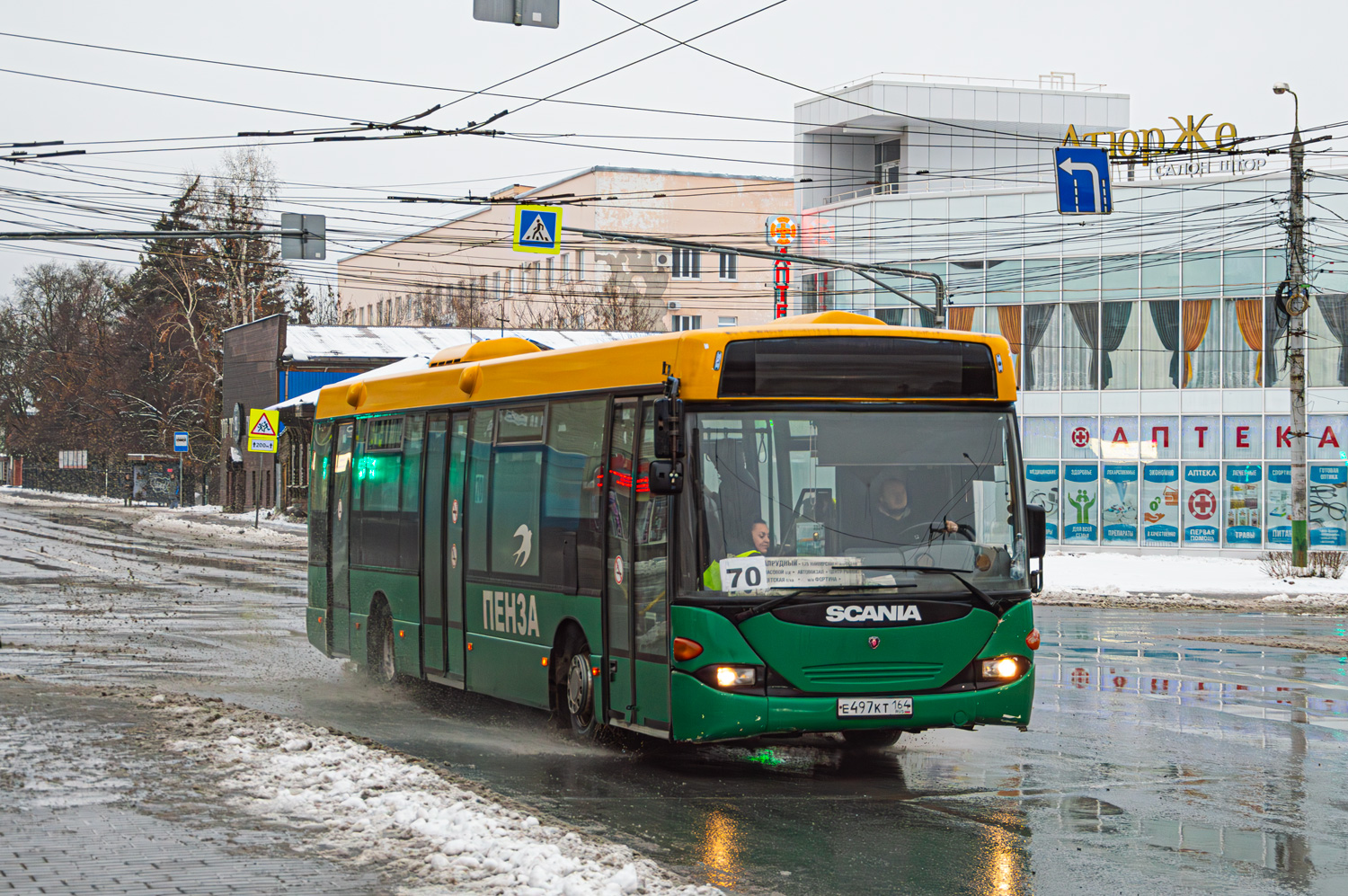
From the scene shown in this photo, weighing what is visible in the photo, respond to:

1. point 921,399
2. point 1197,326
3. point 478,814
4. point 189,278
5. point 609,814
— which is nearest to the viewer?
point 478,814

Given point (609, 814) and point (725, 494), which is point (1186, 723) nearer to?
point (725, 494)

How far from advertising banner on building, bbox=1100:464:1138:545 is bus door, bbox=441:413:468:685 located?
32.6 meters

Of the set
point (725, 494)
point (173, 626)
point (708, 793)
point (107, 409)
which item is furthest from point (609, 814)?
point (107, 409)

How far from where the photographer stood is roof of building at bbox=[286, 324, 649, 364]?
216 feet

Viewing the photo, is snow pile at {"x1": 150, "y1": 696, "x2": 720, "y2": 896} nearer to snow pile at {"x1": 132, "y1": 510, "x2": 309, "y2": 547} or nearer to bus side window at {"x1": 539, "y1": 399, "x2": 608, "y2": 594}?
bus side window at {"x1": 539, "y1": 399, "x2": 608, "y2": 594}

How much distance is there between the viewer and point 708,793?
9.45 meters

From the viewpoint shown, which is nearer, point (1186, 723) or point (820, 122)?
point (1186, 723)

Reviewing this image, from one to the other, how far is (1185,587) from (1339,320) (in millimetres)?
13179

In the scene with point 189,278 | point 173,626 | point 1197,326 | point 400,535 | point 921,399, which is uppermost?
point 189,278

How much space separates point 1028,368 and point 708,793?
36.8m

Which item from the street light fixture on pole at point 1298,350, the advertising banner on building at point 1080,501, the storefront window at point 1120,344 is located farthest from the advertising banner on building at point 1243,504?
the street light fixture on pole at point 1298,350

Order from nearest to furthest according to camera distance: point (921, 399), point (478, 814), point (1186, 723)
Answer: point (478, 814) < point (921, 399) < point (1186, 723)

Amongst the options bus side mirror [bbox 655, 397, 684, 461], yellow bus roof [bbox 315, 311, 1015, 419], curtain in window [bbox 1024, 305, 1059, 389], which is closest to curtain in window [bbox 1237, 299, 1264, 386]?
curtain in window [bbox 1024, 305, 1059, 389]

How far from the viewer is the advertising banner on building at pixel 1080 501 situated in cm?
4341
